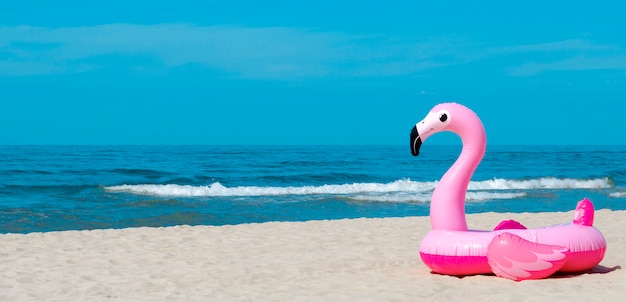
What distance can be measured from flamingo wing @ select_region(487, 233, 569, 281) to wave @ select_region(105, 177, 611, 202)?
12.5 m

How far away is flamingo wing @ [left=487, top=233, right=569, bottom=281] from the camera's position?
6.20m

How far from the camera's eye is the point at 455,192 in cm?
656

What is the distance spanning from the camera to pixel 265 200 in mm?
19078

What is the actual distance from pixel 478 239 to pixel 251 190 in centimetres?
1626

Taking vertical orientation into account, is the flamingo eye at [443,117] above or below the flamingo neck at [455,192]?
above

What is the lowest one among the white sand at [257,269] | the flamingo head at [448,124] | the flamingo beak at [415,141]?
the white sand at [257,269]

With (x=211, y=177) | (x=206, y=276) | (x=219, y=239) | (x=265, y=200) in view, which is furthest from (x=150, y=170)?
(x=206, y=276)

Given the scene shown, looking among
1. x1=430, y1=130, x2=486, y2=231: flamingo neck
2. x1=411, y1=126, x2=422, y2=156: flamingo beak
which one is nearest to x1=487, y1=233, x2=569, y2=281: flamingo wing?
x1=430, y1=130, x2=486, y2=231: flamingo neck

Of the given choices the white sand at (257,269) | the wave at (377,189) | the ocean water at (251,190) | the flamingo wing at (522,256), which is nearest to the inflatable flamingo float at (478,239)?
the flamingo wing at (522,256)

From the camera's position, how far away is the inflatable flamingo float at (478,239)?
20.5 feet

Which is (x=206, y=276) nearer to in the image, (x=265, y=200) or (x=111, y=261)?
(x=111, y=261)

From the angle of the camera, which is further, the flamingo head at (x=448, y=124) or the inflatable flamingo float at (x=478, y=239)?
the flamingo head at (x=448, y=124)

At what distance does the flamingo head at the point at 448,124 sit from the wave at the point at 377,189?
1213 cm

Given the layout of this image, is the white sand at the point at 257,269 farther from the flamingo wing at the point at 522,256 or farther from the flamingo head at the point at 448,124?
the flamingo head at the point at 448,124
